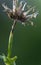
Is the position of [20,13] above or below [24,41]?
above

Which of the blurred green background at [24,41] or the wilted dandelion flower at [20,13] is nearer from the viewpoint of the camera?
the wilted dandelion flower at [20,13]

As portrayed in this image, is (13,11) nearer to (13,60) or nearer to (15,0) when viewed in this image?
(15,0)

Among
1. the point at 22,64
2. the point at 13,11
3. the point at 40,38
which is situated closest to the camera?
the point at 13,11

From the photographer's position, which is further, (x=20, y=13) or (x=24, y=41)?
(x=24, y=41)

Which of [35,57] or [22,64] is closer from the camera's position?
[22,64]

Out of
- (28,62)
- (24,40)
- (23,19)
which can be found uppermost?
(23,19)

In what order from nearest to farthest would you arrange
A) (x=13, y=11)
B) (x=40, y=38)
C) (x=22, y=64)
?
(x=13, y=11), (x=22, y=64), (x=40, y=38)

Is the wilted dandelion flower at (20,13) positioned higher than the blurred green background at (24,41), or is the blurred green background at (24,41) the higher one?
the wilted dandelion flower at (20,13)

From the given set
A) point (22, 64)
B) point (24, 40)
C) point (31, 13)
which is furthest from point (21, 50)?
point (31, 13)

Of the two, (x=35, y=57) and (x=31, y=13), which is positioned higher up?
(x=31, y=13)

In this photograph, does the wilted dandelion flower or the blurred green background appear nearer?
the wilted dandelion flower

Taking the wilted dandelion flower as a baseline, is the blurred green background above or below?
below
